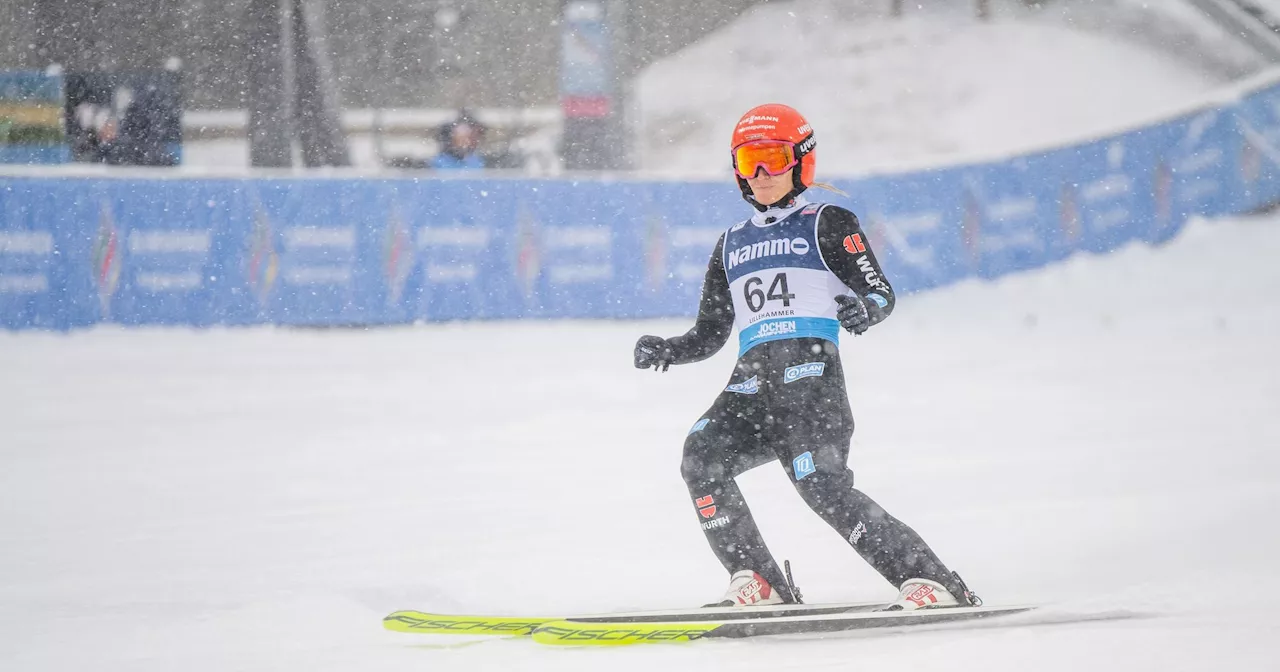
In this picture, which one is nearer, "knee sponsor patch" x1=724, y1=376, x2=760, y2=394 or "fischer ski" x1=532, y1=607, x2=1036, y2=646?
"fischer ski" x1=532, y1=607, x2=1036, y2=646

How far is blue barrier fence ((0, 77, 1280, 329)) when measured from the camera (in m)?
12.6

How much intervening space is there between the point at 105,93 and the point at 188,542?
556 inches

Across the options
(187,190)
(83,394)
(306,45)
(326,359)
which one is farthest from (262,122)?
(83,394)

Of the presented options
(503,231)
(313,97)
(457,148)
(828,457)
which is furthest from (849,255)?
(313,97)

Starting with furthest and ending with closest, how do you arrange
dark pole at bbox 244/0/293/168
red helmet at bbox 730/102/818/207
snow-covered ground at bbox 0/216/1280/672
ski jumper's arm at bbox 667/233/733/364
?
1. dark pole at bbox 244/0/293/168
2. ski jumper's arm at bbox 667/233/733/364
3. red helmet at bbox 730/102/818/207
4. snow-covered ground at bbox 0/216/1280/672

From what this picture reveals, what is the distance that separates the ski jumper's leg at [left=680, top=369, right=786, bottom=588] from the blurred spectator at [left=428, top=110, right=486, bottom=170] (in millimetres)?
12695

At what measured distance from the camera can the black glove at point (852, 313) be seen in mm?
3787

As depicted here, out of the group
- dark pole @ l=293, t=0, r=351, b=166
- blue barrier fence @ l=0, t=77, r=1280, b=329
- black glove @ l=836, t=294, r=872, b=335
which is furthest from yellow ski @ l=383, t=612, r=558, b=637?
dark pole @ l=293, t=0, r=351, b=166

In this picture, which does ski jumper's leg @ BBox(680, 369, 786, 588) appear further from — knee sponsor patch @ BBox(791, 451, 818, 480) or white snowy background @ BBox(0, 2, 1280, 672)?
white snowy background @ BBox(0, 2, 1280, 672)

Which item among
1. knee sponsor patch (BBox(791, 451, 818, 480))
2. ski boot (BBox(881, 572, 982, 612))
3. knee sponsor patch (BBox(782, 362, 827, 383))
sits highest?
knee sponsor patch (BBox(782, 362, 827, 383))

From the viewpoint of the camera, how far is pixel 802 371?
13.7ft

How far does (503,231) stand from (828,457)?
10088 mm

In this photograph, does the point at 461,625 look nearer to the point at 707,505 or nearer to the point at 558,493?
the point at 707,505

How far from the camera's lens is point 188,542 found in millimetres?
5812
